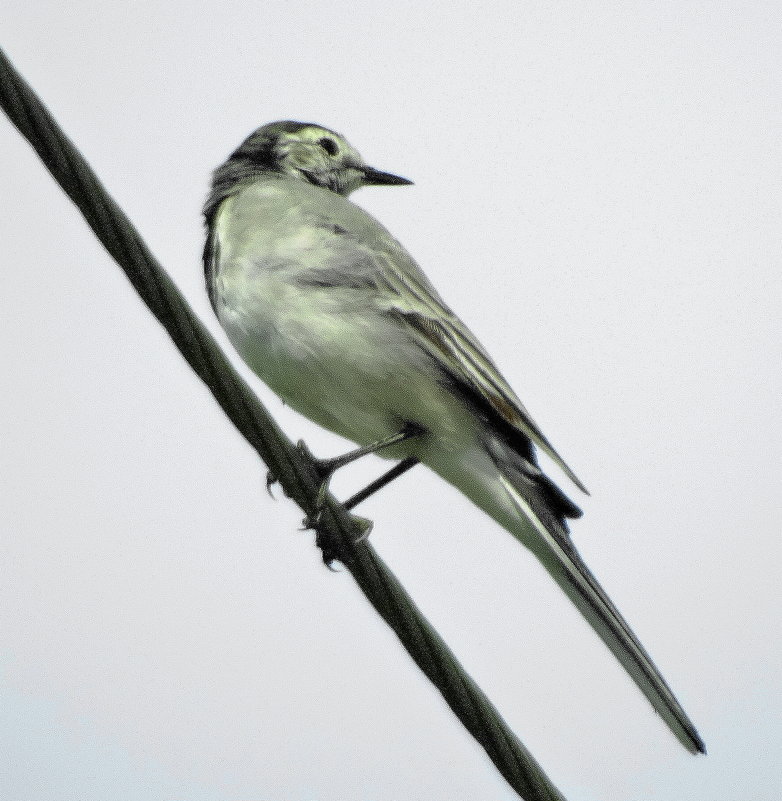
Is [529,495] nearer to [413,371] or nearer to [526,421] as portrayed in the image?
[526,421]

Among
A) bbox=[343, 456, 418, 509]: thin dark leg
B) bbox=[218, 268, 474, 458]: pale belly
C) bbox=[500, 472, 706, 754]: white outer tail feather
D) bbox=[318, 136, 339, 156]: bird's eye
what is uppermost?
bbox=[318, 136, 339, 156]: bird's eye

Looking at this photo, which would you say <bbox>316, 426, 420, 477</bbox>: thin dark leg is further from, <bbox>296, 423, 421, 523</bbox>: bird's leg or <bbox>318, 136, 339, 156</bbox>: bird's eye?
<bbox>318, 136, 339, 156</bbox>: bird's eye

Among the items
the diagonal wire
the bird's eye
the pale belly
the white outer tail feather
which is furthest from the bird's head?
the diagonal wire

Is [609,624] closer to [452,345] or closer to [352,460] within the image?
[352,460]

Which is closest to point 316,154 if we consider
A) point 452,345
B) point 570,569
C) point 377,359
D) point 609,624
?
point 452,345

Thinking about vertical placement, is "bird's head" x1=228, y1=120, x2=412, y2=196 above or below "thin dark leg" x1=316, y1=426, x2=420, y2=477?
above

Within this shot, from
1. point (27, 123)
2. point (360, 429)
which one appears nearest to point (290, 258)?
point (360, 429)

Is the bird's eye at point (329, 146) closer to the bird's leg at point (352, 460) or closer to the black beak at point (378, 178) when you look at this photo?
the black beak at point (378, 178)
